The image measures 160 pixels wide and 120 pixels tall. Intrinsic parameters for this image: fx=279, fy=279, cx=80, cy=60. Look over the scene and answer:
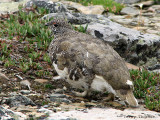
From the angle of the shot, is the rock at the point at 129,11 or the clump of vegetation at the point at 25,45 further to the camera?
the rock at the point at 129,11

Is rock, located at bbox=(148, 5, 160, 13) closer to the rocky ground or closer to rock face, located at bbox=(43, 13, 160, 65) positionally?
rock face, located at bbox=(43, 13, 160, 65)

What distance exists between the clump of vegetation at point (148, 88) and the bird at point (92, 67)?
20.9 inches

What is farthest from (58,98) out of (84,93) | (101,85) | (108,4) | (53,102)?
(108,4)

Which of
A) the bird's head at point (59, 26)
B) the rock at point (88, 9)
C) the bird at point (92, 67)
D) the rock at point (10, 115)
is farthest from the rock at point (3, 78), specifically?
the rock at point (88, 9)

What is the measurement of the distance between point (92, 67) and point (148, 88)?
1.66 m

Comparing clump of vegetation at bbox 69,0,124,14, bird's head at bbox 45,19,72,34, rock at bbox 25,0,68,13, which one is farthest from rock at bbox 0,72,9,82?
clump of vegetation at bbox 69,0,124,14

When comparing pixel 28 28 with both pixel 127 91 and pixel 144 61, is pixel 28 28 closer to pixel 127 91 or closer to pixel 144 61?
pixel 144 61

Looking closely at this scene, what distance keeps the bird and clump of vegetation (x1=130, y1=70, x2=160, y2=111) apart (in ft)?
1.74

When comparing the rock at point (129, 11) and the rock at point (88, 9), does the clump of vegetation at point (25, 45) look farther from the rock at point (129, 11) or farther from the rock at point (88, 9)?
the rock at point (129, 11)

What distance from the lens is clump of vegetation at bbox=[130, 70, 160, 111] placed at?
16.7 ft

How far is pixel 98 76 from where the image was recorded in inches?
185

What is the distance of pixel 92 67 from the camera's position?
474cm

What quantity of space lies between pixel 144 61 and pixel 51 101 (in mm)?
3950

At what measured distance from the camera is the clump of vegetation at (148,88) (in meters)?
5.08
